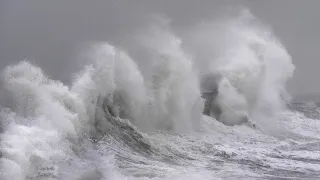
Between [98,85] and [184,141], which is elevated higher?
[98,85]

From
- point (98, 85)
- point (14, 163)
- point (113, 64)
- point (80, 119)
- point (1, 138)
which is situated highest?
point (113, 64)

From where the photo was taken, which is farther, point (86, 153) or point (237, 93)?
point (237, 93)

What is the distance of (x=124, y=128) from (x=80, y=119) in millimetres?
1516

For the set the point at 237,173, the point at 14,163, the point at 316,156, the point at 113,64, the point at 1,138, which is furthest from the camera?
the point at 113,64

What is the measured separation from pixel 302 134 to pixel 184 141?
22.7ft

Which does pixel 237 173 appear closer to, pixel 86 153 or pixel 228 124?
pixel 86 153

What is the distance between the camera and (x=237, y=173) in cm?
1321


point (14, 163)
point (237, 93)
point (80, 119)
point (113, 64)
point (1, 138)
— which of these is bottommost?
point (14, 163)

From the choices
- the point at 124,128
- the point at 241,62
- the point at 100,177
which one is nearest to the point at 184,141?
the point at 124,128

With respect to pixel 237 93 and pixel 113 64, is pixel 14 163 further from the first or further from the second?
pixel 237 93

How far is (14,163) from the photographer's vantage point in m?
11.0

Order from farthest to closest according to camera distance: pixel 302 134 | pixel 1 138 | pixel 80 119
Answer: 1. pixel 302 134
2. pixel 80 119
3. pixel 1 138

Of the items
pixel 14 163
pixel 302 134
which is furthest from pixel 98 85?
pixel 302 134

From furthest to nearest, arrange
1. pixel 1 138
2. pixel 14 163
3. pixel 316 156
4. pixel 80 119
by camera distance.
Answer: pixel 316 156
pixel 80 119
pixel 1 138
pixel 14 163
